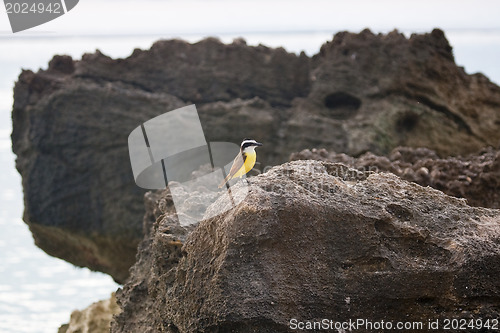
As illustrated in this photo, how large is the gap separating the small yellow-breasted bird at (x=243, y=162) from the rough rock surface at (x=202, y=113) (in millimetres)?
5362

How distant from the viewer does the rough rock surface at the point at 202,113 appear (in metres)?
10.6

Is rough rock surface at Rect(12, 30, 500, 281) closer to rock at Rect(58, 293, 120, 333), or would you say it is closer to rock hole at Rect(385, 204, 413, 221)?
rock at Rect(58, 293, 120, 333)

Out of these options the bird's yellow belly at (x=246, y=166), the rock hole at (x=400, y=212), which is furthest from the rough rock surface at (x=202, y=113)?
the rock hole at (x=400, y=212)

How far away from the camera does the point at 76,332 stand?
7867 millimetres

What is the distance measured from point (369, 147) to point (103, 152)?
188 inches

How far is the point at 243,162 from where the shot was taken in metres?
4.93

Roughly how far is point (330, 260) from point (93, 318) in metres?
5.38

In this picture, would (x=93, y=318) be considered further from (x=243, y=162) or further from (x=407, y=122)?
(x=407, y=122)

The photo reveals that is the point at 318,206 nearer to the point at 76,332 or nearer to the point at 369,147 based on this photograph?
the point at 76,332

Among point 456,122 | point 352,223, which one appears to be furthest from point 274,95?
point 352,223

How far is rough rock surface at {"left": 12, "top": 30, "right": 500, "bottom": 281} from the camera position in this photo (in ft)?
34.9

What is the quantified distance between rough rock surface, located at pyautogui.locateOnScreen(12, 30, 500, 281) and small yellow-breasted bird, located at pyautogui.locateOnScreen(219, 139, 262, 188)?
5362 mm

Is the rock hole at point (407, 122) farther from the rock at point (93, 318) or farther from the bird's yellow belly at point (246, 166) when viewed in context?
the bird's yellow belly at point (246, 166)

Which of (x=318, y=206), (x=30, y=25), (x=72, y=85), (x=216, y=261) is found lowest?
(x=72, y=85)
